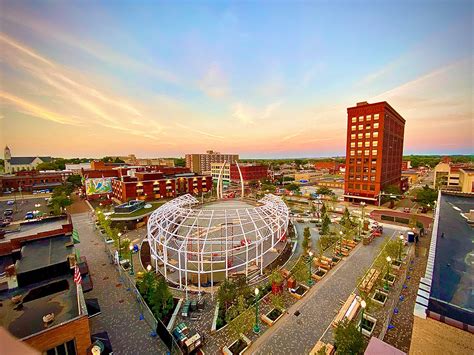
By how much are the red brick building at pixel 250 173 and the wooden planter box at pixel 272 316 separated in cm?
7383

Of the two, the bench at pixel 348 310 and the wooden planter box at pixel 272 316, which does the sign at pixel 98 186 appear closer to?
the wooden planter box at pixel 272 316

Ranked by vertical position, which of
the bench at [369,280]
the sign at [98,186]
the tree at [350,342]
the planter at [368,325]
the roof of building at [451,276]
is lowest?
the planter at [368,325]

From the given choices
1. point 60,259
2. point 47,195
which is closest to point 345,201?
point 60,259

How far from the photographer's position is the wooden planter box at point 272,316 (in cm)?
1541

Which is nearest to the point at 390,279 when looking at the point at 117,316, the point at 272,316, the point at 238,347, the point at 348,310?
the point at 348,310

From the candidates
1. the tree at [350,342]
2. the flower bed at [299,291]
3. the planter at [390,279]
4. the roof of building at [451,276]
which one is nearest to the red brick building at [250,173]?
the planter at [390,279]

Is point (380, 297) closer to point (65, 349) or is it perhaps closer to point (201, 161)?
point (65, 349)

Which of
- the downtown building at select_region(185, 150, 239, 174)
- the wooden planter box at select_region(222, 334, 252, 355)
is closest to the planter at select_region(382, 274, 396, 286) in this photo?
the wooden planter box at select_region(222, 334, 252, 355)

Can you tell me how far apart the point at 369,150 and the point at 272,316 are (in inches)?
1925

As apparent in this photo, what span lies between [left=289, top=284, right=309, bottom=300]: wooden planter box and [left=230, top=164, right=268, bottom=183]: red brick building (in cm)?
7083

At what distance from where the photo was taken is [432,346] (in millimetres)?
6977

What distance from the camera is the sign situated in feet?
193

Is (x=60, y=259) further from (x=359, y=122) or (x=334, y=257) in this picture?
(x=359, y=122)

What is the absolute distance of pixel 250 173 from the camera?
301ft
